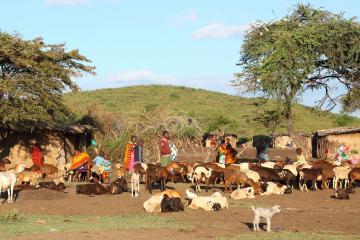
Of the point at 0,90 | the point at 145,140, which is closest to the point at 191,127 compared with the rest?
the point at 145,140

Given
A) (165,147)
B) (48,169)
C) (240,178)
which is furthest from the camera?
(48,169)

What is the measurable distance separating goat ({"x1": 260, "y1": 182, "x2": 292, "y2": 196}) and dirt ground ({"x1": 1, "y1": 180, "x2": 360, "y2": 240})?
248 mm

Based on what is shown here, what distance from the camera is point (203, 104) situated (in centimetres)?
7812

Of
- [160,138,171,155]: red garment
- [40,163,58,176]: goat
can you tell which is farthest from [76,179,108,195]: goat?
[40,163,58,176]: goat

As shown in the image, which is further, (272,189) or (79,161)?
(79,161)

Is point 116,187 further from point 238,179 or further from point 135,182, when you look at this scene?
point 238,179

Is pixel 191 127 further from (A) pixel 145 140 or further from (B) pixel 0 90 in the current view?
(B) pixel 0 90

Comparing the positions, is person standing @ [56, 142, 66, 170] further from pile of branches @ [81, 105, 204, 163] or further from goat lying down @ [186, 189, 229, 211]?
goat lying down @ [186, 189, 229, 211]

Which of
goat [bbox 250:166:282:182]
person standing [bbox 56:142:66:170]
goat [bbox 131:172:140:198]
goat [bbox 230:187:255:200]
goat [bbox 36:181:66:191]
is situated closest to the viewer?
goat [bbox 230:187:255:200]

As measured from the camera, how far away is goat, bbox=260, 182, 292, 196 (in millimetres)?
19672

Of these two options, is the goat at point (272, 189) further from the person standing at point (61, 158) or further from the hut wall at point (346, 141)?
the hut wall at point (346, 141)

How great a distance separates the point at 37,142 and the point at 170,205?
1434 cm

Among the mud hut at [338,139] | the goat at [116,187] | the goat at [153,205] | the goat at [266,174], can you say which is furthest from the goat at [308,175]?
the mud hut at [338,139]

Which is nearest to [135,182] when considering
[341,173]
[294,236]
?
[341,173]
